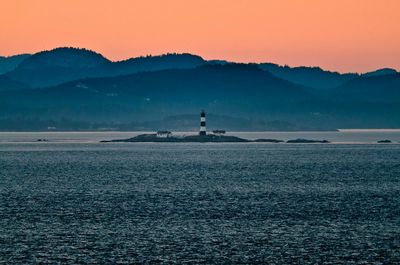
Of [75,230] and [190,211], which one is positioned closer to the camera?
[75,230]

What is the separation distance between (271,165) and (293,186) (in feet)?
157

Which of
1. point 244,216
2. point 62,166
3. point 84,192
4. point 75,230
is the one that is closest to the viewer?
point 75,230

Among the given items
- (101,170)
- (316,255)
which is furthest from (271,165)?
(316,255)

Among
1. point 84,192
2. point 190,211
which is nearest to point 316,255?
point 190,211

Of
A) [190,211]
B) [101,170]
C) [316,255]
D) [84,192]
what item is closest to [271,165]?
[101,170]

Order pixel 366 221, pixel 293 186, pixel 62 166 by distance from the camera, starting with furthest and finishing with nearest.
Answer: pixel 62 166 < pixel 293 186 < pixel 366 221

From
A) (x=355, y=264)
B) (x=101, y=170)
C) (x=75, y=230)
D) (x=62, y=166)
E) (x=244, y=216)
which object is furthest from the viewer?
(x=62, y=166)

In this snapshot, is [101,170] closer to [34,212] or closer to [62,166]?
[62,166]

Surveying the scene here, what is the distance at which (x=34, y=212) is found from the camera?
68.4 metres

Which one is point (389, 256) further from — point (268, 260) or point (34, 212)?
point (34, 212)

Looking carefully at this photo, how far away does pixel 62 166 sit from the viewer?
14588 centimetres

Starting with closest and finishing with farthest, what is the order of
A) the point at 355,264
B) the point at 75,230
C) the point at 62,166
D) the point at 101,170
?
1. the point at 355,264
2. the point at 75,230
3. the point at 101,170
4. the point at 62,166

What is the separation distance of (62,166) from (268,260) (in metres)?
104

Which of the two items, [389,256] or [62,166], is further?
[62,166]
